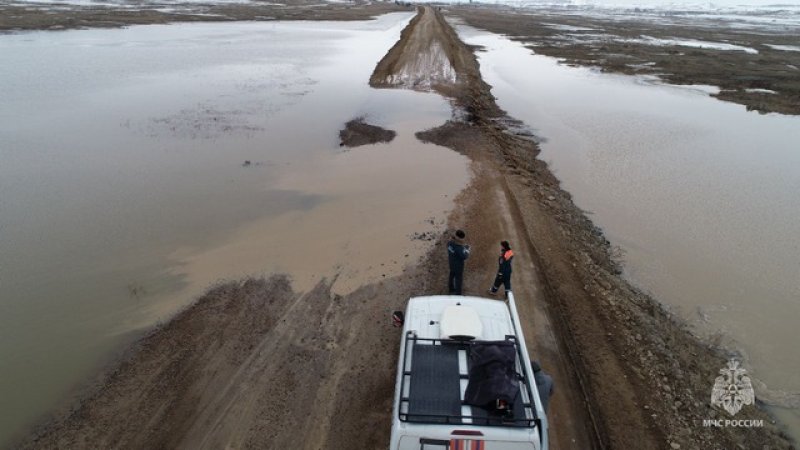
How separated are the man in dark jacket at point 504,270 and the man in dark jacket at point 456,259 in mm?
722

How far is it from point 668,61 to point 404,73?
2835 centimetres

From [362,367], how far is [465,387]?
10.8 feet

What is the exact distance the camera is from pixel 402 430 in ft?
15.6

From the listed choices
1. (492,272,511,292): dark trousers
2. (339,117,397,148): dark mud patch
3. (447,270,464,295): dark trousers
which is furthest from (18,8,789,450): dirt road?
(339,117,397,148): dark mud patch

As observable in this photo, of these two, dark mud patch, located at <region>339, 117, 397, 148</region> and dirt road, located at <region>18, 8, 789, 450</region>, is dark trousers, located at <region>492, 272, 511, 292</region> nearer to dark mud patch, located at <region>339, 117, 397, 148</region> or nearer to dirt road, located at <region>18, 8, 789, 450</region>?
dirt road, located at <region>18, 8, 789, 450</region>

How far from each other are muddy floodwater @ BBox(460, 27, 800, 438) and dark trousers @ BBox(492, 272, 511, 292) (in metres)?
4.38

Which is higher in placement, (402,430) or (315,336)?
(402,430)

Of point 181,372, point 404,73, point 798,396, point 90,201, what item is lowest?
point 798,396

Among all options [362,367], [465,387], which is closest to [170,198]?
[362,367]

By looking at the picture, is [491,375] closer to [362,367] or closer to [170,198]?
[362,367]

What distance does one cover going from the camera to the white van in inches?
187

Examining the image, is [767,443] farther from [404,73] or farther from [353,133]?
[404,73]

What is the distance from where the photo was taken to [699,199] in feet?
52.7

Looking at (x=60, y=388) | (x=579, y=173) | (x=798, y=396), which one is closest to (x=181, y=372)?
(x=60, y=388)
